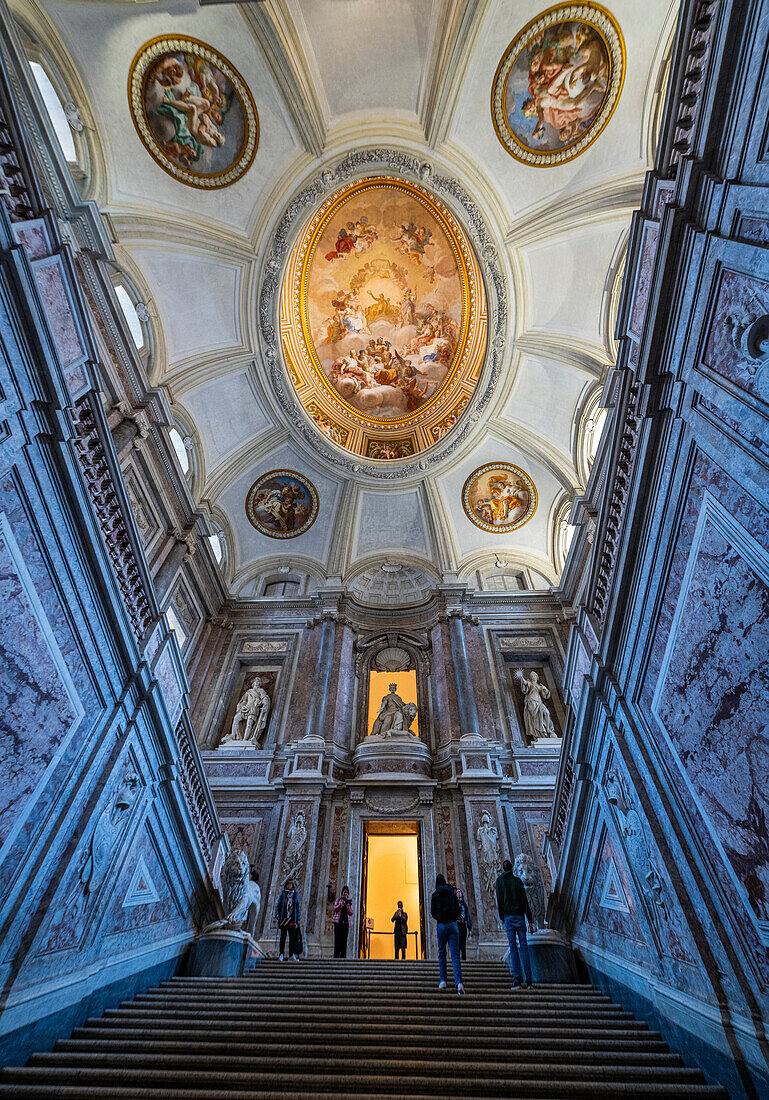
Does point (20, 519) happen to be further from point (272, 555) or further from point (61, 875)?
point (272, 555)

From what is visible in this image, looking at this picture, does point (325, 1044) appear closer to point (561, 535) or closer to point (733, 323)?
point (733, 323)

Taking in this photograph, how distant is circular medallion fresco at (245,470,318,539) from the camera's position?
58.9 feet

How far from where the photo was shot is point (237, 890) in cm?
802

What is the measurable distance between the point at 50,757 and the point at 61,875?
1.20m

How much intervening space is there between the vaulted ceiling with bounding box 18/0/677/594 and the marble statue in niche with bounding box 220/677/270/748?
4.40 m

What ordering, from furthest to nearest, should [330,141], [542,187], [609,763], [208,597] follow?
[208,597] → [330,141] → [542,187] → [609,763]

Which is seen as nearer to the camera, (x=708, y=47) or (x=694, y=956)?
(x=708, y=47)

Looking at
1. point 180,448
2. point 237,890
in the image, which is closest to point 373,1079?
point 237,890

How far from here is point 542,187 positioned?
41.6 feet

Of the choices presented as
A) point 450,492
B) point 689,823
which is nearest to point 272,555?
point 450,492

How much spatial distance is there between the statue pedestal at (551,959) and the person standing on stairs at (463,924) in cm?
103

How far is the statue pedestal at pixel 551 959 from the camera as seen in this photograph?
21.1ft

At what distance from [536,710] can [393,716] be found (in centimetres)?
412

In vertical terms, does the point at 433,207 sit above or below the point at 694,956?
above
